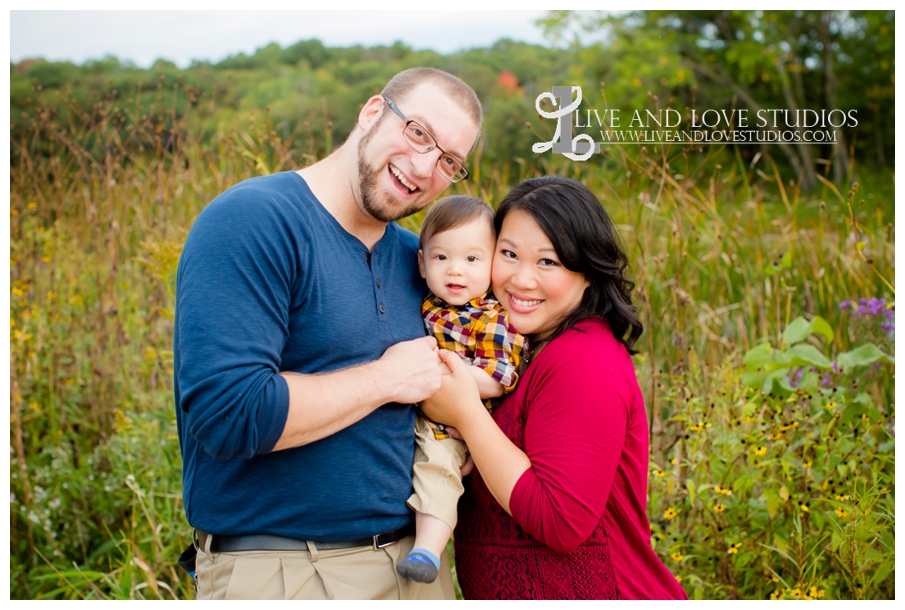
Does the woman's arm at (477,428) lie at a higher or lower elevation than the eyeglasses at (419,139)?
lower

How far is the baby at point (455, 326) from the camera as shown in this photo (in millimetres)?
1955

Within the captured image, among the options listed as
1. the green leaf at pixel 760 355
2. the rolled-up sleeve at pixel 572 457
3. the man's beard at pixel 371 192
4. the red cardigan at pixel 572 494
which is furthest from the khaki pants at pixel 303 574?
the green leaf at pixel 760 355

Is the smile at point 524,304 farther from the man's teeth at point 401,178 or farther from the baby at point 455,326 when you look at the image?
the man's teeth at point 401,178

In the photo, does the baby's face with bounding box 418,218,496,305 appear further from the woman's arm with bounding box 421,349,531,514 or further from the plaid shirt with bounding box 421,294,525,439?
the woman's arm with bounding box 421,349,531,514

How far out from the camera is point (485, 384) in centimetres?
209

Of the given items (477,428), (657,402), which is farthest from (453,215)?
(657,402)

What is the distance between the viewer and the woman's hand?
1930 millimetres

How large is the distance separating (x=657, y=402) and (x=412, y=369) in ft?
5.36

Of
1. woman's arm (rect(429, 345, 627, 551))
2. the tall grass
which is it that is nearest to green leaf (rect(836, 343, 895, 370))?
the tall grass

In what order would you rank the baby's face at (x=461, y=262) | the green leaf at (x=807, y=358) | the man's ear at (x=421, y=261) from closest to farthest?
the baby's face at (x=461, y=262)
the man's ear at (x=421, y=261)
the green leaf at (x=807, y=358)

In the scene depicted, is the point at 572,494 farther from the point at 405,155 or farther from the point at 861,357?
the point at 861,357

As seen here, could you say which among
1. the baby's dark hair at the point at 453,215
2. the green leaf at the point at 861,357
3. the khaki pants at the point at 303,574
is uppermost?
the baby's dark hair at the point at 453,215

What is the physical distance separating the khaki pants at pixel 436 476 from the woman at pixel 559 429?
3.2 inches

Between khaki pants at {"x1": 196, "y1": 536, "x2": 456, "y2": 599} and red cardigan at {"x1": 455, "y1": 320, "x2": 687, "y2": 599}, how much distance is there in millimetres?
293
